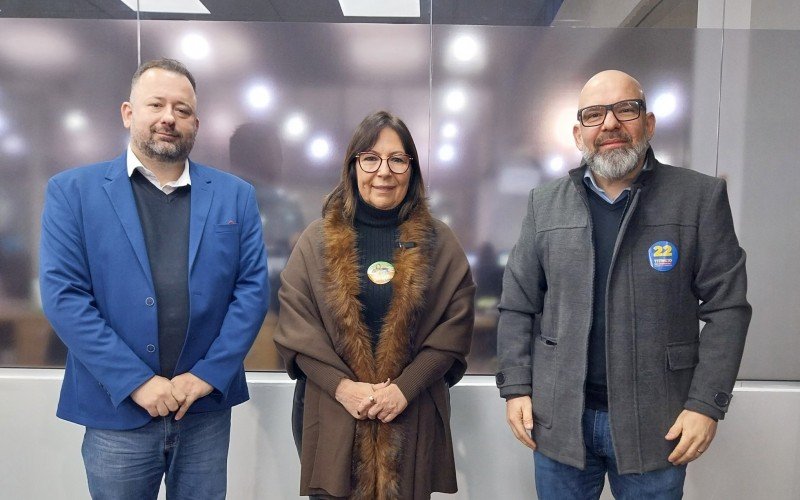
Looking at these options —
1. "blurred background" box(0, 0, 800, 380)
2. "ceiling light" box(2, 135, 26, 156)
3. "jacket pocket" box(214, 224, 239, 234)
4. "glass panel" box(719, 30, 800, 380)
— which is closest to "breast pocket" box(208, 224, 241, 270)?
"jacket pocket" box(214, 224, 239, 234)

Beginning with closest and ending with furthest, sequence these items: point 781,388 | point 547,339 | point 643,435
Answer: point 643,435 < point 547,339 < point 781,388

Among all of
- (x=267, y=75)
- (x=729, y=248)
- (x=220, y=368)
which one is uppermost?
(x=267, y=75)

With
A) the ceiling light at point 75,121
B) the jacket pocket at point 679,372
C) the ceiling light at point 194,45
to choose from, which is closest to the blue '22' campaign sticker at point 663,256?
the jacket pocket at point 679,372

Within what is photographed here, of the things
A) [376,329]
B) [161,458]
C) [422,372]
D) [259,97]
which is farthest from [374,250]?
[259,97]

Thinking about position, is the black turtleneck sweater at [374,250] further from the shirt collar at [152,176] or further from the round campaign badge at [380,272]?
the shirt collar at [152,176]

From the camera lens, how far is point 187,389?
5.50 feet

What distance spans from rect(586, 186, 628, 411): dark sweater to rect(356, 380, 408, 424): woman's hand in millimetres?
563

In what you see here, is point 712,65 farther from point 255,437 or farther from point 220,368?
point 255,437

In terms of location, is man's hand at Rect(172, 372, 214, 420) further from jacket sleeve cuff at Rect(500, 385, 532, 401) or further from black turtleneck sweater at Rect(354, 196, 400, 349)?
jacket sleeve cuff at Rect(500, 385, 532, 401)

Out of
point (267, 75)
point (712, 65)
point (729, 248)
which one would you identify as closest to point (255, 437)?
point (267, 75)

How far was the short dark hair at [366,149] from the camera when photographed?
1756mm

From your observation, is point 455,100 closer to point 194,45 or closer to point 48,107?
point 194,45

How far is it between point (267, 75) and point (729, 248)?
212cm

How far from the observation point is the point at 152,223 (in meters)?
1.72
